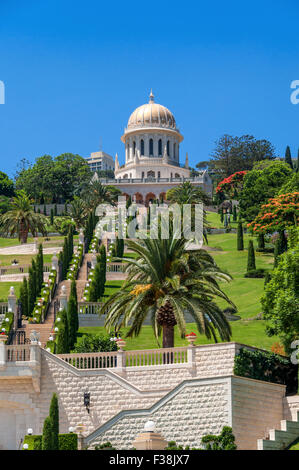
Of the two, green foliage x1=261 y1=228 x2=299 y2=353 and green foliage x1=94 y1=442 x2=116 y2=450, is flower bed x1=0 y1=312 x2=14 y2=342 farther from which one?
green foliage x1=261 y1=228 x2=299 y2=353

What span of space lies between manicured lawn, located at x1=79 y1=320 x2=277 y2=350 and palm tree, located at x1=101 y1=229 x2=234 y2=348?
8.75ft

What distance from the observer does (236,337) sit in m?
45.5

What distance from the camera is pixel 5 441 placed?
127 ft

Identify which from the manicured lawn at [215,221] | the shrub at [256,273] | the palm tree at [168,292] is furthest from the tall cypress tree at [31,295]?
the manicured lawn at [215,221]

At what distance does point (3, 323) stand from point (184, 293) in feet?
37.2

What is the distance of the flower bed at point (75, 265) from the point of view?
65.3 m

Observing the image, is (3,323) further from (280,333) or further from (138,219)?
(138,219)

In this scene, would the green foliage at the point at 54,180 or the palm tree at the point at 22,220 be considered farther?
the green foliage at the point at 54,180

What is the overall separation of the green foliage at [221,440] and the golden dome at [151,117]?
374ft

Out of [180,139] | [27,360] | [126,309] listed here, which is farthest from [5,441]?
[180,139]

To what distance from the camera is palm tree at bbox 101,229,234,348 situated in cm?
3997

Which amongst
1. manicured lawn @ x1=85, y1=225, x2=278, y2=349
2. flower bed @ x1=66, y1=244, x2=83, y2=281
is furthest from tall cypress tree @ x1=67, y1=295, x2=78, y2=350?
flower bed @ x1=66, y1=244, x2=83, y2=281

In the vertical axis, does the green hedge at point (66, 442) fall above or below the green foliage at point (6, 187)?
below

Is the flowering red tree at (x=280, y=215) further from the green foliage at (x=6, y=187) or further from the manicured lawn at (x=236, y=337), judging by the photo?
the green foliage at (x=6, y=187)
